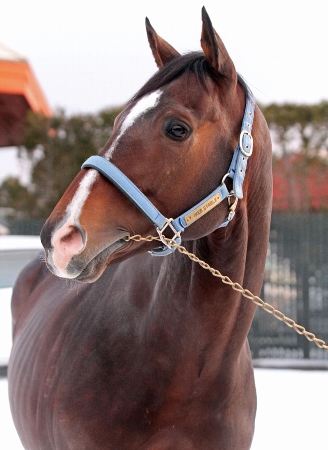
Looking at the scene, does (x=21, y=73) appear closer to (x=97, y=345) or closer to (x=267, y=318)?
(x=267, y=318)

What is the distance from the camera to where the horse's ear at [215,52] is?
158 cm

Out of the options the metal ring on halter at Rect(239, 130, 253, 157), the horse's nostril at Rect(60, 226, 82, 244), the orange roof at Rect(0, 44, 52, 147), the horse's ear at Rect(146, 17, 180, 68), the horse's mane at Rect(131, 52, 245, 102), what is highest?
the orange roof at Rect(0, 44, 52, 147)

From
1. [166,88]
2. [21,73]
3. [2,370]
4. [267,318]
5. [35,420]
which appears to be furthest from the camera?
[21,73]

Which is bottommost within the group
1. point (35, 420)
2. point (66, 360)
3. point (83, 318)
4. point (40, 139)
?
point (35, 420)

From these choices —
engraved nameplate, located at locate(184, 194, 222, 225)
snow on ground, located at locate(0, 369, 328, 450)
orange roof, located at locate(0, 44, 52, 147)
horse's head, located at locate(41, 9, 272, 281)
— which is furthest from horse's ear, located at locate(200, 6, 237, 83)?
orange roof, located at locate(0, 44, 52, 147)

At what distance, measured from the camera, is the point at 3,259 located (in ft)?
18.3

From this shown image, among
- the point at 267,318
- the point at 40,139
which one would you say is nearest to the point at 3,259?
the point at 267,318

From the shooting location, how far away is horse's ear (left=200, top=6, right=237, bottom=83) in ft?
5.19

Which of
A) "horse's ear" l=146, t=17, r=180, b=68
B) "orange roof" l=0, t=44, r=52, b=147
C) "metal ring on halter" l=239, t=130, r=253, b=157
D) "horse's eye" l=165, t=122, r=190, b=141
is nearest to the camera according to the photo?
"horse's eye" l=165, t=122, r=190, b=141

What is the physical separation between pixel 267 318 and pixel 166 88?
6134mm

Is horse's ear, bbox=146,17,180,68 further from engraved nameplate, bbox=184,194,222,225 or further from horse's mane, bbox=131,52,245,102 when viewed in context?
engraved nameplate, bbox=184,194,222,225

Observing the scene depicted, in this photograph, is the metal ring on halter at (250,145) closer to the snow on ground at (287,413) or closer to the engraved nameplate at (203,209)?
the engraved nameplate at (203,209)

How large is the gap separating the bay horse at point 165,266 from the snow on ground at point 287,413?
227 cm

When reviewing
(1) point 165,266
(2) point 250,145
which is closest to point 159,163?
(2) point 250,145
